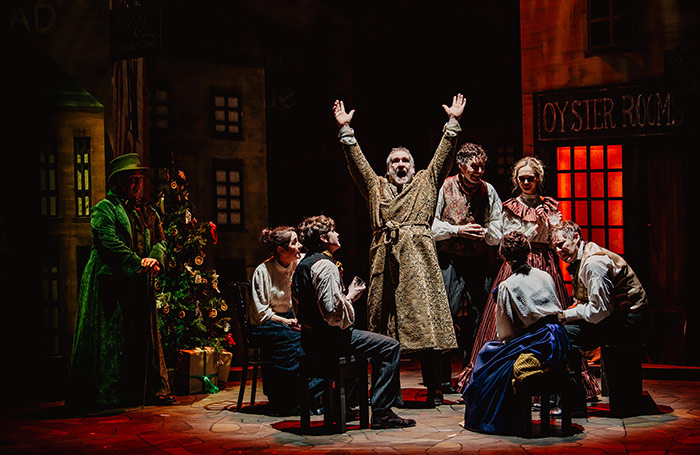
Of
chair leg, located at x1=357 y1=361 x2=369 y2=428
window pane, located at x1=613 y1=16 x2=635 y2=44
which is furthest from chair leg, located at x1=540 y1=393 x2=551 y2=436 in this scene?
window pane, located at x1=613 y1=16 x2=635 y2=44

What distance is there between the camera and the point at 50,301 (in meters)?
8.04

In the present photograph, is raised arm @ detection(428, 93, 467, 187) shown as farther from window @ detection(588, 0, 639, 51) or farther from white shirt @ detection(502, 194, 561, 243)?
window @ detection(588, 0, 639, 51)

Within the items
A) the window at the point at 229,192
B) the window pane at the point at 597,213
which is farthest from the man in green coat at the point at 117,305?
the window at the point at 229,192

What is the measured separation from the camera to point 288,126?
14.1 m

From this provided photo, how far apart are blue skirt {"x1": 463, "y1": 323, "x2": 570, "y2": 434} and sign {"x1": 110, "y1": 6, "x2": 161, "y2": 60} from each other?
402 centimetres

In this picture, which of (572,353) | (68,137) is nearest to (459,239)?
(572,353)

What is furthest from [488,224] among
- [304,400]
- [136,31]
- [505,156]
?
[505,156]

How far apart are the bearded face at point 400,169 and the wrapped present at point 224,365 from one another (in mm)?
2673

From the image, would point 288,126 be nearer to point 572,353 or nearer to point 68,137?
point 68,137

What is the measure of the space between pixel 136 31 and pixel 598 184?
499 cm

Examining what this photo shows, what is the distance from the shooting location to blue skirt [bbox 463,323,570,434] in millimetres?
5719

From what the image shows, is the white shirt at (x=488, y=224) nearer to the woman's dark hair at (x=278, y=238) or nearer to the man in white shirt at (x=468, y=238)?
the man in white shirt at (x=468, y=238)

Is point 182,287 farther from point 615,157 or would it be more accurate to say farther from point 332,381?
point 615,157

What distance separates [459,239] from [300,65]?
7071mm
